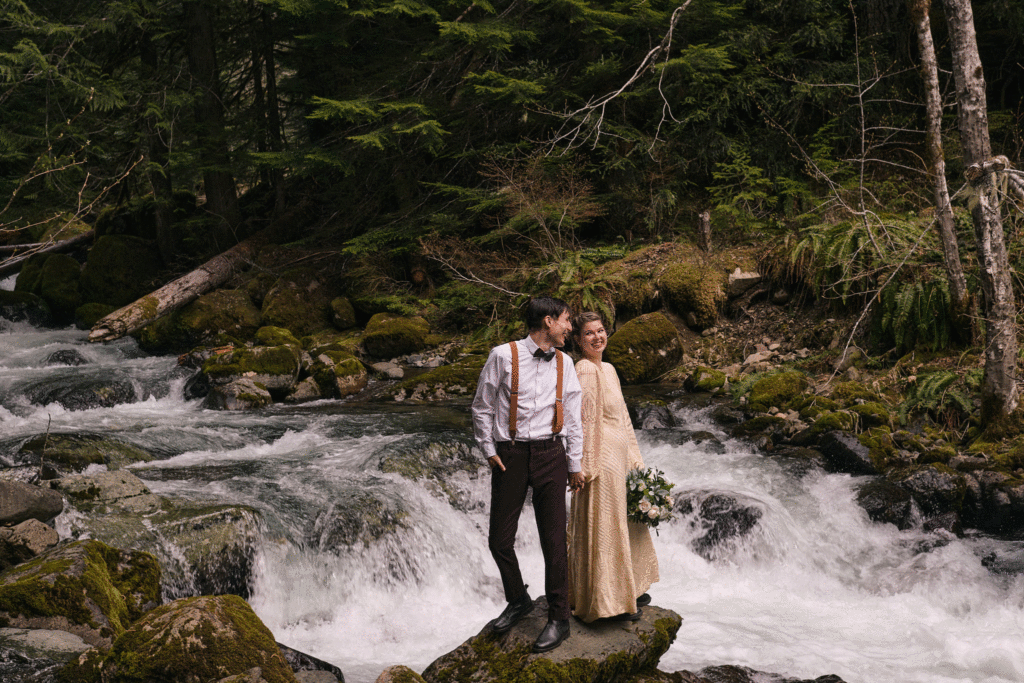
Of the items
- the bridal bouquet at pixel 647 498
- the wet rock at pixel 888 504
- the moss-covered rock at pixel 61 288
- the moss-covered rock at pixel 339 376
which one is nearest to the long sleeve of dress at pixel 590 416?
the bridal bouquet at pixel 647 498

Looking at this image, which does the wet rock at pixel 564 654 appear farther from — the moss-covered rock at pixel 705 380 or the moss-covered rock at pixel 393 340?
the moss-covered rock at pixel 393 340

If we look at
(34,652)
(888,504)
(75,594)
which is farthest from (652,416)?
(34,652)

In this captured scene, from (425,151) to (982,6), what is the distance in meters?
11.8

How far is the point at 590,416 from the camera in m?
4.64

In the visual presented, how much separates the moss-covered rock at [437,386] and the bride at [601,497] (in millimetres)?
7829

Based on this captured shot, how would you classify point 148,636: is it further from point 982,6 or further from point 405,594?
point 982,6

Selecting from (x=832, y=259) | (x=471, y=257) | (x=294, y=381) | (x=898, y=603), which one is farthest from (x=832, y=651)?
(x=471, y=257)

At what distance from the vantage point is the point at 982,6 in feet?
46.6

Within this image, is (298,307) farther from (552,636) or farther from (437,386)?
(552,636)

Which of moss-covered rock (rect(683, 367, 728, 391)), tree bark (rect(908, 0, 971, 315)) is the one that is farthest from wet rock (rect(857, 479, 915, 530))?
moss-covered rock (rect(683, 367, 728, 391))

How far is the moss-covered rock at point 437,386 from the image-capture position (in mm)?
12523

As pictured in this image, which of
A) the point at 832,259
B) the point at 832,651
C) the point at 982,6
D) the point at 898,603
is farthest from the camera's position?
the point at 982,6

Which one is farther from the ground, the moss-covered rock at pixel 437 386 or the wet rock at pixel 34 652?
the moss-covered rock at pixel 437 386

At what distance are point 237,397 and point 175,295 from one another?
615cm
